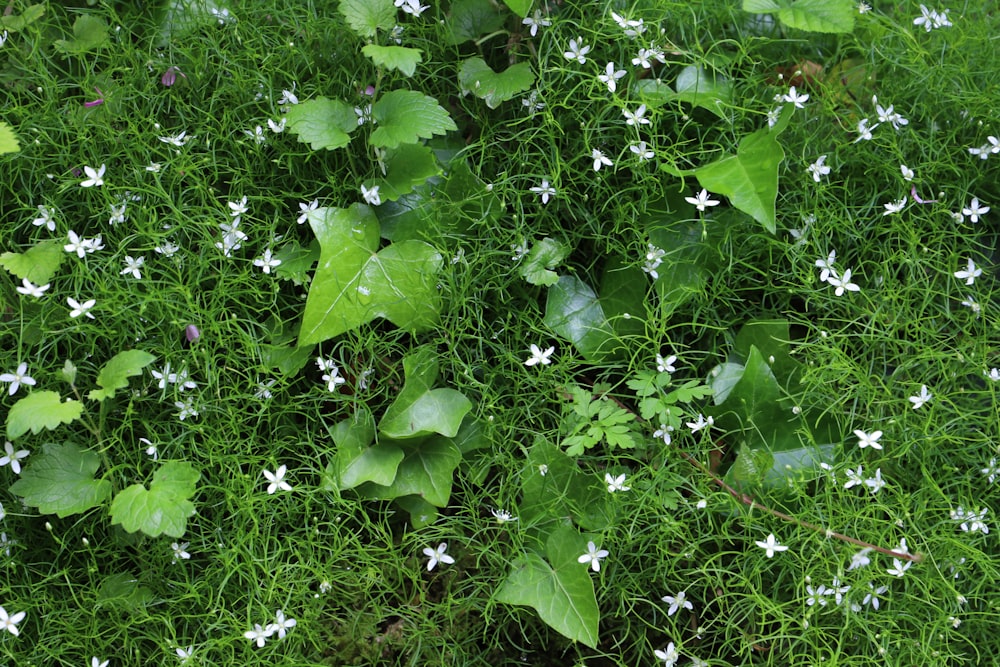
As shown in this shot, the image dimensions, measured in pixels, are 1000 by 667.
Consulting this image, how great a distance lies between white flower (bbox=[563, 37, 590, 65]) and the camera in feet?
6.60

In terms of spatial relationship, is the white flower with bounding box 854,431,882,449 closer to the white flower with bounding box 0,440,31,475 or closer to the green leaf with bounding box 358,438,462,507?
the green leaf with bounding box 358,438,462,507

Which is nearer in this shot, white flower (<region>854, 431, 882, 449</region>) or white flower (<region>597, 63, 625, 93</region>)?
white flower (<region>854, 431, 882, 449</region>)

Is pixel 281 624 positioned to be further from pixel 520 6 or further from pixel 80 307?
pixel 520 6

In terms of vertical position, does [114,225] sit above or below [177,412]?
above

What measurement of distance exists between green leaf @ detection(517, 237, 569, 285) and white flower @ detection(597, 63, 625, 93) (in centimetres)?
38

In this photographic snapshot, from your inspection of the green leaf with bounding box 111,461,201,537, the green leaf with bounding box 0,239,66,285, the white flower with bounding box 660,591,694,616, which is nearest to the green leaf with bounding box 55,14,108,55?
the green leaf with bounding box 0,239,66,285

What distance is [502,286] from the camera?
200cm

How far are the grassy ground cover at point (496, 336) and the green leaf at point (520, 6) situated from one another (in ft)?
0.03

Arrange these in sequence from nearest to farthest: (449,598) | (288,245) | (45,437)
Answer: (449,598) → (45,437) → (288,245)

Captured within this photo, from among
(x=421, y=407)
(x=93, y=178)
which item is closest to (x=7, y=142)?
(x=93, y=178)

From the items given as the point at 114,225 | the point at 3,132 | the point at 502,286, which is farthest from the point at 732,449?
the point at 3,132

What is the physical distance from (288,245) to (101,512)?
723 millimetres

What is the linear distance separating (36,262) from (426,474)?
99cm

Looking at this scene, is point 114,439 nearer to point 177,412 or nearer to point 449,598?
point 177,412
